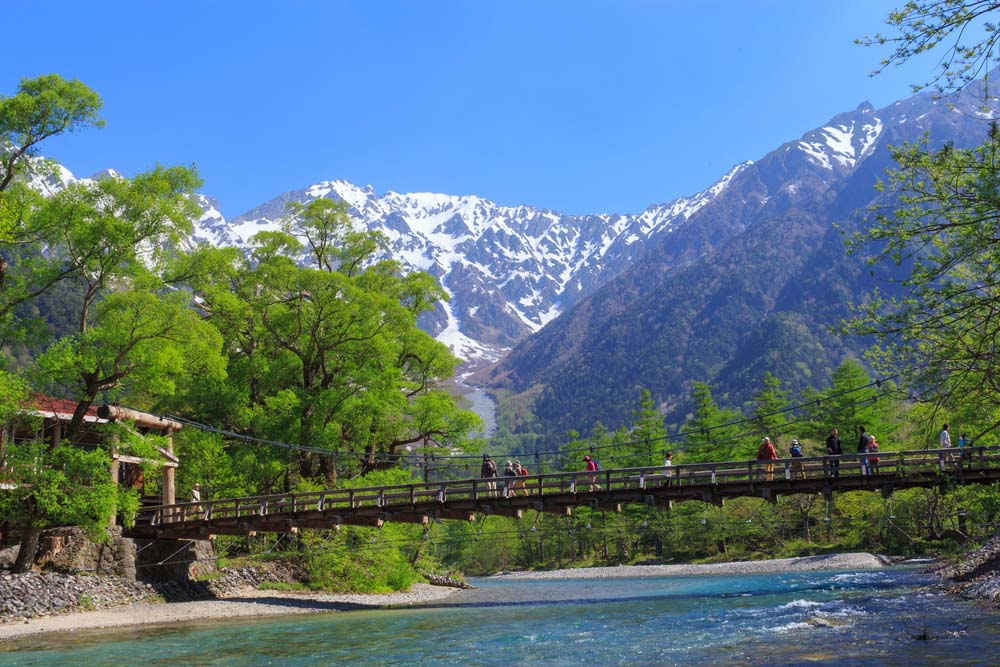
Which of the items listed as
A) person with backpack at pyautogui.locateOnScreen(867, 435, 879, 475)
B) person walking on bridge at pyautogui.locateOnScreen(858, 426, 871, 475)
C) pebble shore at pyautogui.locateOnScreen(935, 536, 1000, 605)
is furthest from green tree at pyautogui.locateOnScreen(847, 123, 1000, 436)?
person walking on bridge at pyautogui.locateOnScreen(858, 426, 871, 475)

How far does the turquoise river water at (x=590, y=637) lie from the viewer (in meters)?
14.9

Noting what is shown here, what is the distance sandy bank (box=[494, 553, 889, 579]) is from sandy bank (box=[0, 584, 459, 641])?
24633 mm

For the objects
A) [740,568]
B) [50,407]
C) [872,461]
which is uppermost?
[50,407]

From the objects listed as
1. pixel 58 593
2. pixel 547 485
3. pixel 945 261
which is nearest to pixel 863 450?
pixel 547 485

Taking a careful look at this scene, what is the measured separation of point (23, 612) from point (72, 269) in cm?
933

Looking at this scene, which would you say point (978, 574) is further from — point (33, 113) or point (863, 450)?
point (33, 113)

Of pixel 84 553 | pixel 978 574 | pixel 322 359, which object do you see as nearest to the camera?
pixel 978 574

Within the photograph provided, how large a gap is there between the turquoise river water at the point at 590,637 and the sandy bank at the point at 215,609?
147 centimetres

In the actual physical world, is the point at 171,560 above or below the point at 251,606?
above

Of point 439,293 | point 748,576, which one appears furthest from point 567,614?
point 748,576

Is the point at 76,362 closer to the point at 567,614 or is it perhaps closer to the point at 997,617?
the point at 567,614

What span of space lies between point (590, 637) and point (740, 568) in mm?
38264

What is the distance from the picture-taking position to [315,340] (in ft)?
116

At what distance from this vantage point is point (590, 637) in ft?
63.9
